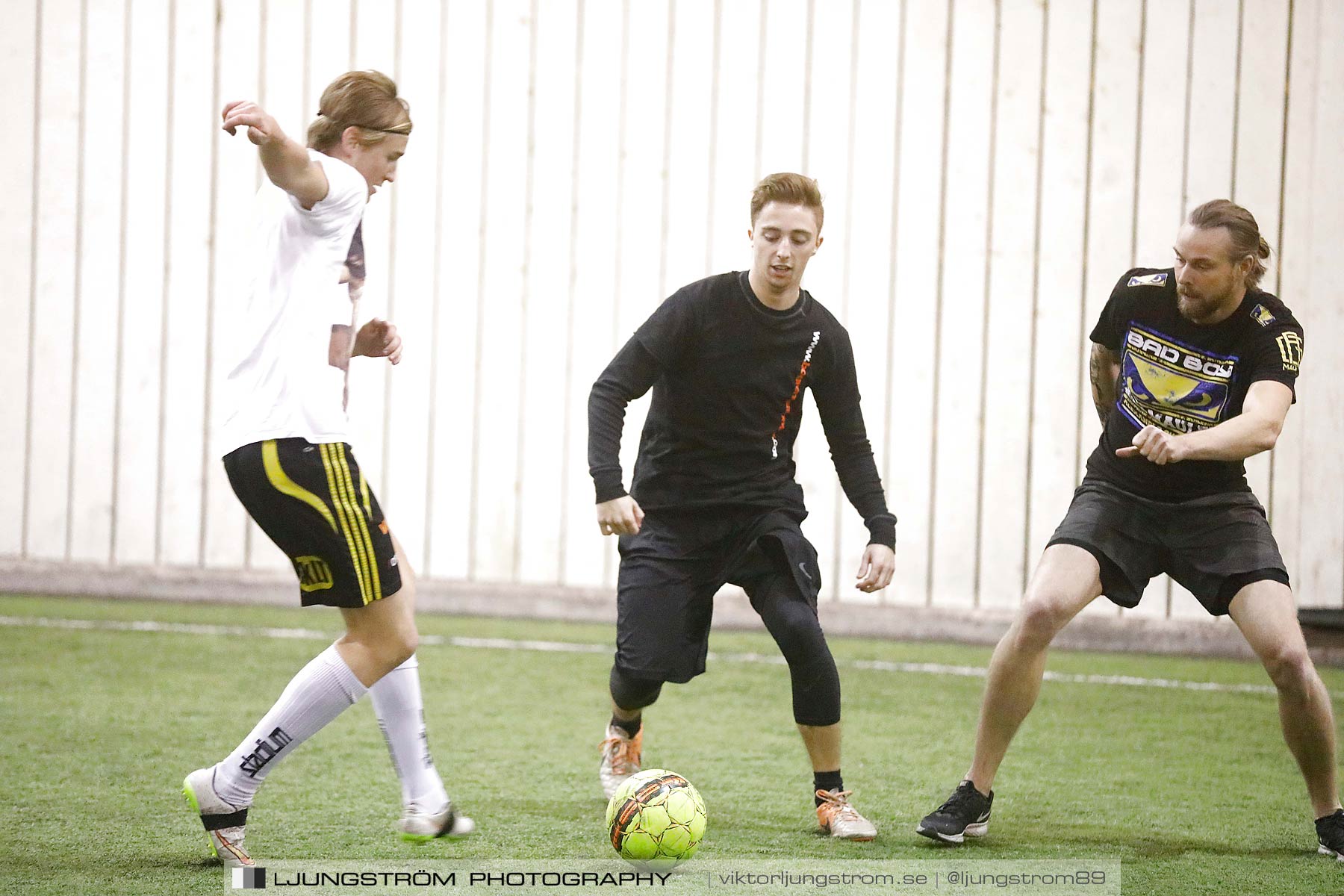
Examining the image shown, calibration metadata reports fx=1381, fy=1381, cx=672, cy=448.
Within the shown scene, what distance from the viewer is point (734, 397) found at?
3641 mm

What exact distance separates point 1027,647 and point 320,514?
1699 mm

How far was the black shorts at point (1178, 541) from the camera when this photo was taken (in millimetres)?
3367

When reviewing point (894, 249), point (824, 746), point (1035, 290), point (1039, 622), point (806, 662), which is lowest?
point (824, 746)

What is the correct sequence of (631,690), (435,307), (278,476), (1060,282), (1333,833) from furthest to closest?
(435,307) → (1060,282) → (631,690) → (1333,833) → (278,476)

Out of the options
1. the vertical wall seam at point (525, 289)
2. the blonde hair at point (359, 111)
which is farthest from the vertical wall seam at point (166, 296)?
Result: the blonde hair at point (359, 111)

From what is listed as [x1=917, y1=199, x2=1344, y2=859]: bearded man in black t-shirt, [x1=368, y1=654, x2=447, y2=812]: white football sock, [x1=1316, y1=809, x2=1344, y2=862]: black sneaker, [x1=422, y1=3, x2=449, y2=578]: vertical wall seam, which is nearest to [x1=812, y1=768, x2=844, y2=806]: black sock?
[x1=917, y1=199, x2=1344, y2=859]: bearded man in black t-shirt

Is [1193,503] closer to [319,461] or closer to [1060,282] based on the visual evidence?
[319,461]

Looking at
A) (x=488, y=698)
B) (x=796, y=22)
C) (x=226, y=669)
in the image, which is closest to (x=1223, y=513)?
(x=488, y=698)

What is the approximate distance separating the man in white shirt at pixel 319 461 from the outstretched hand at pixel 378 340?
226 mm

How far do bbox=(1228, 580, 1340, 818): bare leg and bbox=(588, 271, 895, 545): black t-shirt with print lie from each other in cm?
89

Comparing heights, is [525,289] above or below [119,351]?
above

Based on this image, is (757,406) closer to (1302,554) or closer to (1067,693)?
(1067,693)

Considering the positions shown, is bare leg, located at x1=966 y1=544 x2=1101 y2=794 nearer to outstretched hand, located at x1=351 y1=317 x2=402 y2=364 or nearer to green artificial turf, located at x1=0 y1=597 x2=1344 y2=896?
green artificial turf, located at x1=0 y1=597 x2=1344 y2=896

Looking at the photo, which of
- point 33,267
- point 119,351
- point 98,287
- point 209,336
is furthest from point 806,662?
point 33,267
